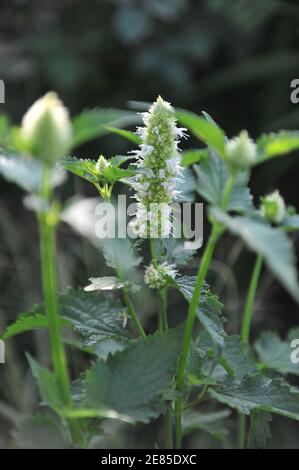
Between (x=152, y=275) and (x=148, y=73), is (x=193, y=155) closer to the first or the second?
(x=152, y=275)

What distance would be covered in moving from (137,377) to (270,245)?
0.65 ft

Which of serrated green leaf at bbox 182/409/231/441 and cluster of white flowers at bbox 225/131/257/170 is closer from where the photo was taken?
cluster of white flowers at bbox 225/131/257/170

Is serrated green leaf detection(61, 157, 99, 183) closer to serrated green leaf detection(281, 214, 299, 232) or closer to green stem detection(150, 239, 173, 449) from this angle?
green stem detection(150, 239, 173, 449)

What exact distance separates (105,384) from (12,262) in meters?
1.72

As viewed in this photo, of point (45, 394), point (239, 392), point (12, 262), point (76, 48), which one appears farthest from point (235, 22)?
point (45, 394)

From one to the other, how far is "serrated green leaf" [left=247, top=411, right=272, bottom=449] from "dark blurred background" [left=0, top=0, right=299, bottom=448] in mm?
1261

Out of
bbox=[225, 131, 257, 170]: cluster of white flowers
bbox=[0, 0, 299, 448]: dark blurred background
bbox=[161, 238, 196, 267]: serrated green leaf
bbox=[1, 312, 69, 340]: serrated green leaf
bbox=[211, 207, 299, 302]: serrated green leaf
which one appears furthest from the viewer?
bbox=[0, 0, 299, 448]: dark blurred background

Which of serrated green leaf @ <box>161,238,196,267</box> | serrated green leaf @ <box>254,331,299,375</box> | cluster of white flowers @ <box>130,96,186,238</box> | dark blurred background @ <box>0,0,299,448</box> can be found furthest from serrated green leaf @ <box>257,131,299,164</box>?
dark blurred background @ <box>0,0,299,448</box>

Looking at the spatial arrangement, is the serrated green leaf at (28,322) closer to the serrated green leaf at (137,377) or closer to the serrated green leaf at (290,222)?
the serrated green leaf at (137,377)

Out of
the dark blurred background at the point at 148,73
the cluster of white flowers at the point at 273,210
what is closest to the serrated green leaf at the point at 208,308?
the cluster of white flowers at the point at 273,210

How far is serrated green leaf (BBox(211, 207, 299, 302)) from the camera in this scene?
1.62 feet

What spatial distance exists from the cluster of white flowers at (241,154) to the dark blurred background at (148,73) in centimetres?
147
